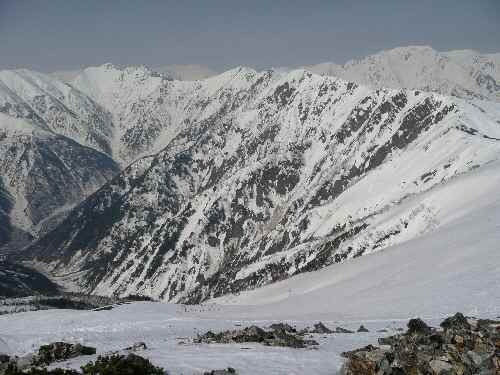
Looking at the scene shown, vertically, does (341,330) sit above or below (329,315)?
below

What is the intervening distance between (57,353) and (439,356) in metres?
17.9

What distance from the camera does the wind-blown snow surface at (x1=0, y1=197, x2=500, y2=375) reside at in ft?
83.5

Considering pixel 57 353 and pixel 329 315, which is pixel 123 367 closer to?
pixel 57 353

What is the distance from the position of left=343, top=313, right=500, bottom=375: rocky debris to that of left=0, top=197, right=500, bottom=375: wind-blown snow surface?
2.44m

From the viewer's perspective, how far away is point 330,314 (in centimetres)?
4950

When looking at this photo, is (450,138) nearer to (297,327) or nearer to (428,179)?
(428,179)

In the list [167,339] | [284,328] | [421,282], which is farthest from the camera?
[421,282]

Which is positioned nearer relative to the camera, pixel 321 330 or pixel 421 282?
pixel 321 330

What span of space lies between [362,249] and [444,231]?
6173 centimetres

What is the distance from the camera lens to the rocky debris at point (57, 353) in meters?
26.1

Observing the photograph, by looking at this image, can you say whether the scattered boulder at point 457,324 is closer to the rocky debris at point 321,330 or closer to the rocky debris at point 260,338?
the rocky debris at point 260,338

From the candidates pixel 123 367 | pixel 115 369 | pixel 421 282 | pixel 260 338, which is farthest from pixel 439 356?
pixel 421 282

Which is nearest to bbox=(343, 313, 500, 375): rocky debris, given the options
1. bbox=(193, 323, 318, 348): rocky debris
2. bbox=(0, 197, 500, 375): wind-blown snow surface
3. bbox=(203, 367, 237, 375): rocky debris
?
bbox=(0, 197, 500, 375): wind-blown snow surface

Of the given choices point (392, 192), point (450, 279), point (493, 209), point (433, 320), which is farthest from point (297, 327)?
point (392, 192)
